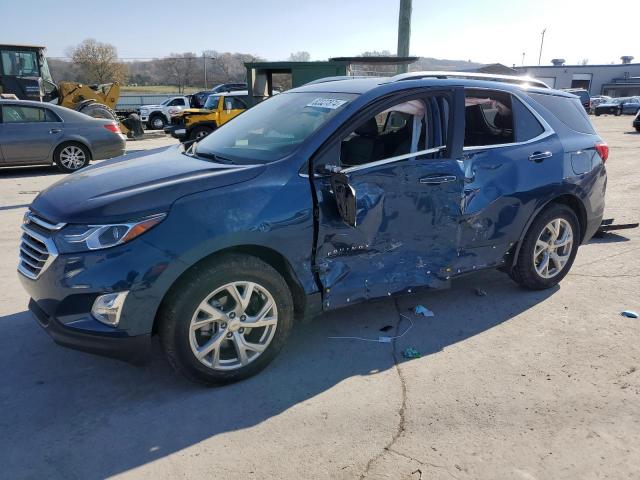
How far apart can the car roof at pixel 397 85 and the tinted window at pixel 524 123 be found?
14cm

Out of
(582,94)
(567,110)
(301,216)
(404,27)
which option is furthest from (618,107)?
(301,216)

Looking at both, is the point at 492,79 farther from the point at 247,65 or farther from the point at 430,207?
the point at 247,65

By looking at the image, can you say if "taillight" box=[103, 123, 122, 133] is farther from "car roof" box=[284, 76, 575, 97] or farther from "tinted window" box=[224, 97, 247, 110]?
"car roof" box=[284, 76, 575, 97]

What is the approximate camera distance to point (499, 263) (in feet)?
14.5

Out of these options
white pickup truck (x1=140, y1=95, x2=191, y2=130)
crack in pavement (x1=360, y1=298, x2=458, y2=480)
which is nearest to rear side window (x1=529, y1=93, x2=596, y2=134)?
crack in pavement (x1=360, y1=298, x2=458, y2=480)

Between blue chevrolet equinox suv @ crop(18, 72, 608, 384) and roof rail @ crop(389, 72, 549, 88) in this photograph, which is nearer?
blue chevrolet equinox suv @ crop(18, 72, 608, 384)

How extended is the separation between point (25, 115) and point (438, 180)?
32.2 feet

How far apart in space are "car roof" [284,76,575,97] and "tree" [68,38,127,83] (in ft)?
182

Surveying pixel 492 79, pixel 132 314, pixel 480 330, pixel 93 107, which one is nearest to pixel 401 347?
pixel 480 330

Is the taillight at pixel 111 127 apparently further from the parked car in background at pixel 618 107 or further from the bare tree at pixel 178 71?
the bare tree at pixel 178 71

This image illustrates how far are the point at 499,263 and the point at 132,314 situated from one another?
3.02 meters

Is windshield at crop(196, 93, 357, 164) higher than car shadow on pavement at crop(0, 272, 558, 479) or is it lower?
higher

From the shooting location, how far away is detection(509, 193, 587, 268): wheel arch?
4434 millimetres

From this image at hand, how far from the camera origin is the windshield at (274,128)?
354 cm
